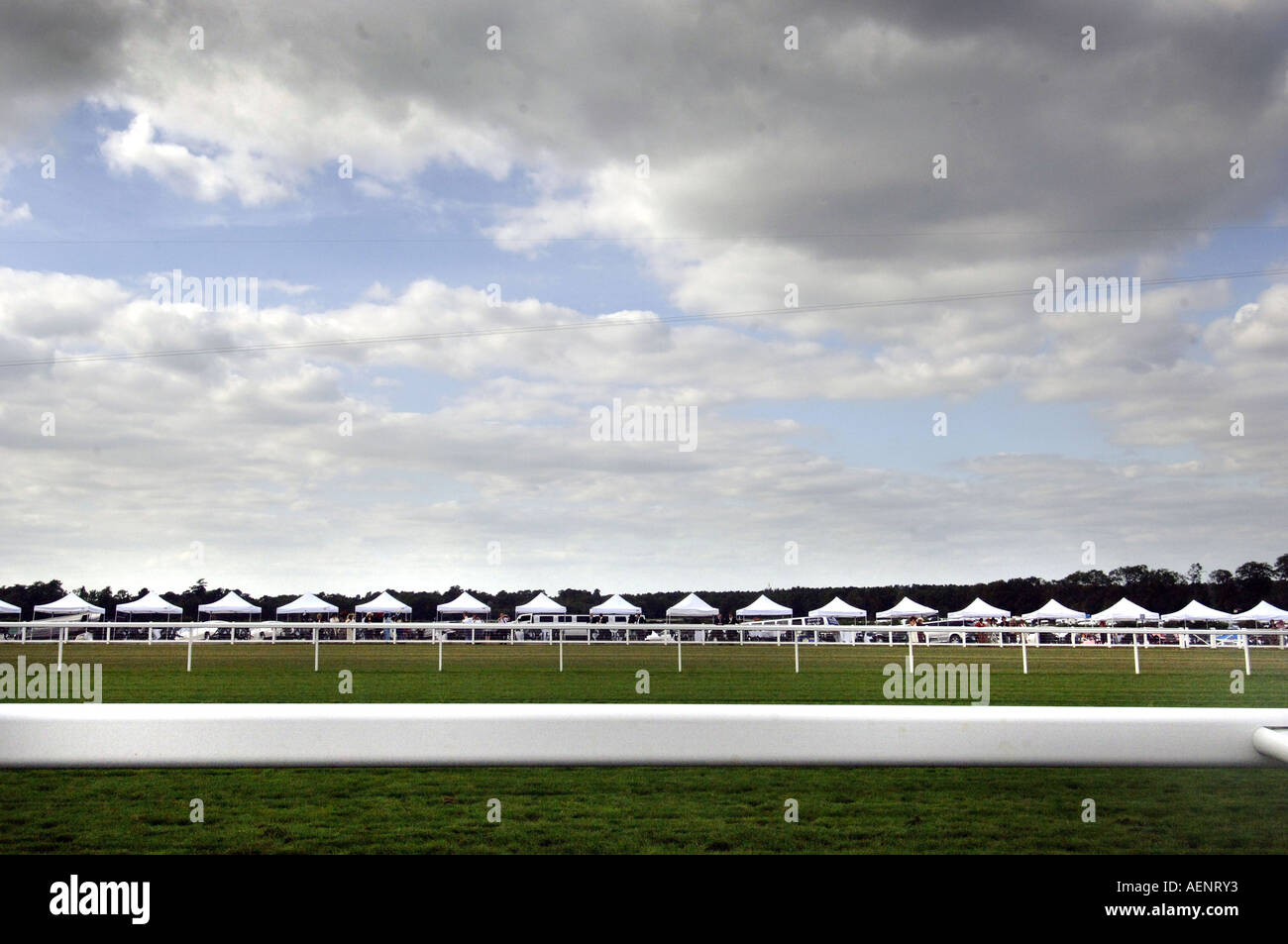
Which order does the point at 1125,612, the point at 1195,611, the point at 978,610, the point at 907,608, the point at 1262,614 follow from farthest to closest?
1. the point at 978,610
2. the point at 1262,614
3. the point at 907,608
4. the point at 1125,612
5. the point at 1195,611

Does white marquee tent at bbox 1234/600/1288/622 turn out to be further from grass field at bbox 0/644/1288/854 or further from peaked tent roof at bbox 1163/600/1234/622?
grass field at bbox 0/644/1288/854

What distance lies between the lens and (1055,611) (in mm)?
40031

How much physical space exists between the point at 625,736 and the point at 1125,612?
38.9m

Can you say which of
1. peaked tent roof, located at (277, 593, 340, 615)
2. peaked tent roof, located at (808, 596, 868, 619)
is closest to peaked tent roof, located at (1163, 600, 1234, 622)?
peaked tent roof, located at (808, 596, 868, 619)

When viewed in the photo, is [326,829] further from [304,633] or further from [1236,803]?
[304,633]

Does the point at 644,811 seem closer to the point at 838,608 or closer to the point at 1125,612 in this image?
the point at 1125,612

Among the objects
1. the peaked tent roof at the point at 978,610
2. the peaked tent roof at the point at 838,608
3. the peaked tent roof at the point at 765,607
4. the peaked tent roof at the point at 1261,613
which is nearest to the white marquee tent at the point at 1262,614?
the peaked tent roof at the point at 1261,613

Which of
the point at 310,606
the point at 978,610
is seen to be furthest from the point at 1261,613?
the point at 310,606

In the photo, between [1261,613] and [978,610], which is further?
[978,610]

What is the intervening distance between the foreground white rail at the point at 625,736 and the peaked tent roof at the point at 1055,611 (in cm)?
3959

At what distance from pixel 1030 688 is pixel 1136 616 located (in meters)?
22.0

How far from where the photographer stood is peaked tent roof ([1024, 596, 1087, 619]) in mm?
39250

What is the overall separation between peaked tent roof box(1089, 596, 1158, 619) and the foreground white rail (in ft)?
117
